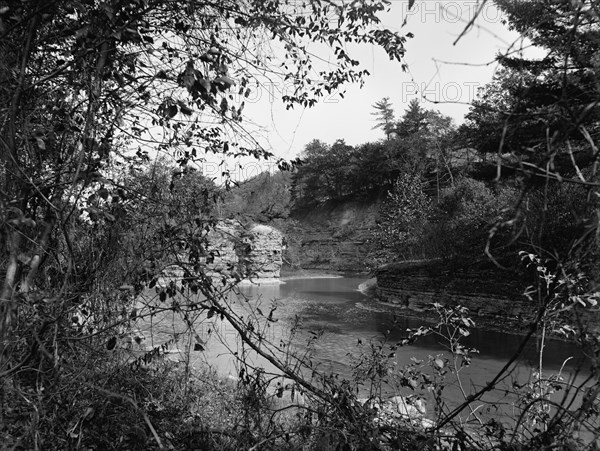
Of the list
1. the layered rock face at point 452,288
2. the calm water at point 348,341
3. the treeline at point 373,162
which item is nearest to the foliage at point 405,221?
the layered rock face at point 452,288

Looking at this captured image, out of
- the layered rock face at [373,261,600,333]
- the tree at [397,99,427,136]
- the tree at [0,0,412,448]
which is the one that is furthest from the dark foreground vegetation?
the tree at [397,99,427,136]

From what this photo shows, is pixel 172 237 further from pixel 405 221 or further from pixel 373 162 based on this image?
pixel 373 162

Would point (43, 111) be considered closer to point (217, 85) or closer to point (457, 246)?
point (217, 85)

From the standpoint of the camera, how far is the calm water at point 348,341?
500cm

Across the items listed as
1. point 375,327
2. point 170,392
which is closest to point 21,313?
point 170,392

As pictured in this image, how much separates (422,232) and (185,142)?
18105mm

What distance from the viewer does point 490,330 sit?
11594 mm

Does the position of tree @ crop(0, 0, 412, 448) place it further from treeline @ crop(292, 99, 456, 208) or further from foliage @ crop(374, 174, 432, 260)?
treeline @ crop(292, 99, 456, 208)

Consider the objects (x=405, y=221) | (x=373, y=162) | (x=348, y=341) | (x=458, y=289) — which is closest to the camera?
(x=348, y=341)

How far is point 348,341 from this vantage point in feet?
32.4

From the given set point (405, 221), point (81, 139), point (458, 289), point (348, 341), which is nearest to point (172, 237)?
point (81, 139)

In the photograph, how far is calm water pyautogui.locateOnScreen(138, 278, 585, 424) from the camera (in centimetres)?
500

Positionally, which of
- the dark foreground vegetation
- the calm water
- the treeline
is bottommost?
the calm water

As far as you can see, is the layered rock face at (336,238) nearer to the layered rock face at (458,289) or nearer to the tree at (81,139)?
the layered rock face at (458,289)
